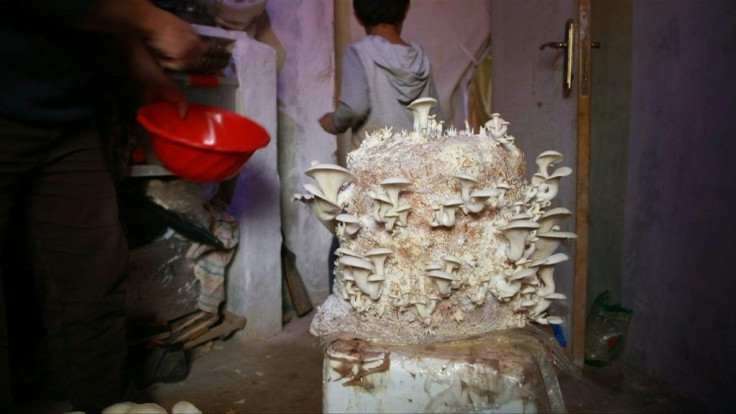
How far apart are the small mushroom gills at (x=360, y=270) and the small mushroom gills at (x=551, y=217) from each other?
512 millimetres

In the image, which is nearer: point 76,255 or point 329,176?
point 329,176

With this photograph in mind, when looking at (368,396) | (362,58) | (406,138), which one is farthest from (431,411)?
(362,58)

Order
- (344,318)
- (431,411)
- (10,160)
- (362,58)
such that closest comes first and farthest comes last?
(431,411) → (344,318) → (10,160) → (362,58)

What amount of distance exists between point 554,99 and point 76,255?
8.39 ft

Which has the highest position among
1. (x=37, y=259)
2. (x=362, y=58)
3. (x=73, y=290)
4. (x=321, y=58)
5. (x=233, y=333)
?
(x=321, y=58)

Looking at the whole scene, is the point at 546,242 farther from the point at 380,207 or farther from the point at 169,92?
the point at 169,92

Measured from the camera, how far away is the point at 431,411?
1.33 meters

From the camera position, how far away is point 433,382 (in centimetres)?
133

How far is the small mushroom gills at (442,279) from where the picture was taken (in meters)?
1.29

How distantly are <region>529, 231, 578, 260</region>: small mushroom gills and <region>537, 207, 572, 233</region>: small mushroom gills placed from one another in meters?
0.03

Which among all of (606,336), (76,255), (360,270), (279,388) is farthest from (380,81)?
(606,336)

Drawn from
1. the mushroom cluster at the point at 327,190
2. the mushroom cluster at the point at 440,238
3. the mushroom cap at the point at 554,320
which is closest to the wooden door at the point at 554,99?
the mushroom cap at the point at 554,320

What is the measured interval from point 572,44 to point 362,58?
44.1 inches

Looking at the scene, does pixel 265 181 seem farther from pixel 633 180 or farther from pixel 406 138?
pixel 633 180
